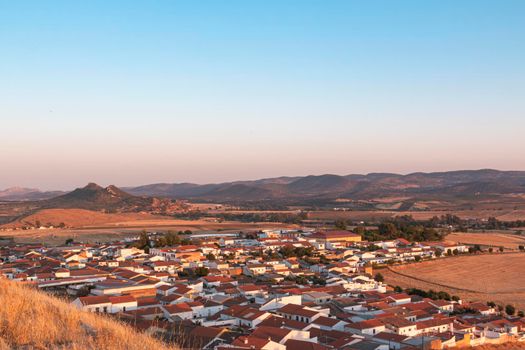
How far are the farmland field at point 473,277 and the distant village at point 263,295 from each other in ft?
5.71

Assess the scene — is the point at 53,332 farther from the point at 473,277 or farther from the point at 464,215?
the point at 464,215

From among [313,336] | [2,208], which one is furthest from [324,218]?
[313,336]

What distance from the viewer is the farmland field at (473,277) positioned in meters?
33.2

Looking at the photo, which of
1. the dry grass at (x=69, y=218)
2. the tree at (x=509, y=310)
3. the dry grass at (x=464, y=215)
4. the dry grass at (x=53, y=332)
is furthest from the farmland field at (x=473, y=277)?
the dry grass at (x=69, y=218)

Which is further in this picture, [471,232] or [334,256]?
[471,232]

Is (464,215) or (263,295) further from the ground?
(263,295)

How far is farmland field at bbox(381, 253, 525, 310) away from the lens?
3319cm

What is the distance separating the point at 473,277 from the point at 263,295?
18584mm

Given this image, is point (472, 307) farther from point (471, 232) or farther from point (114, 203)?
point (114, 203)

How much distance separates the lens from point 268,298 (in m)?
26.6

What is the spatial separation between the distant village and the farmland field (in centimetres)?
174

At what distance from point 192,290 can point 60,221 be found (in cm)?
6090

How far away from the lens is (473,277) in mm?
Result: 39125

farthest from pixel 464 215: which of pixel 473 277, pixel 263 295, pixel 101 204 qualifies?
pixel 263 295
